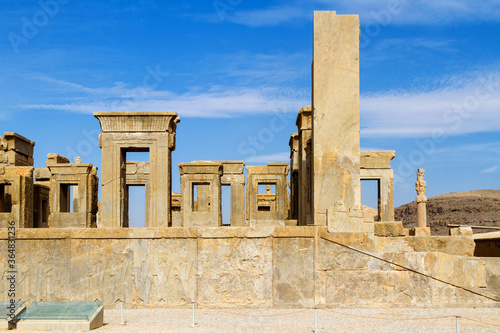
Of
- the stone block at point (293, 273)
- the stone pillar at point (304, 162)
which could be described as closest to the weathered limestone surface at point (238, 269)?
the stone block at point (293, 273)

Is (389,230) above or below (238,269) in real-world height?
above

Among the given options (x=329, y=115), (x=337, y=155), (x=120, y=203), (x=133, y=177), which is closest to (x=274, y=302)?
(x=337, y=155)

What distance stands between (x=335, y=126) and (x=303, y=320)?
3630mm

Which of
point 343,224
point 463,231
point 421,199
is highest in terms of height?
point 421,199

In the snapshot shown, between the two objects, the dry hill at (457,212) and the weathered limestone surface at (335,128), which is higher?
the weathered limestone surface at (335,128)

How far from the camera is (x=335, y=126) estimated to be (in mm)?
9398

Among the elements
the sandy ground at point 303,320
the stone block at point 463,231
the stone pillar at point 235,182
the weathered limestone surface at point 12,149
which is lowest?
the sandy ground at point 303,320

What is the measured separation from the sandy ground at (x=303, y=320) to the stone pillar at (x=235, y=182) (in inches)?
Result: 479

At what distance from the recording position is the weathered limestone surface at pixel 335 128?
30.7ft

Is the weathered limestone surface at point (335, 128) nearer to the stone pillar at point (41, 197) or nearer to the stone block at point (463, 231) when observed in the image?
the stone block at point (463, 231)

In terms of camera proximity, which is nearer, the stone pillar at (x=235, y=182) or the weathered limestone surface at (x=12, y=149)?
the weathered limestone surface at (x=12, y=149)

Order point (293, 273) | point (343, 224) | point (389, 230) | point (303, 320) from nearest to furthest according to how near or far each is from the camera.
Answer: point (303, 320)
point (293, 273)
point (343, 224)
point (389, 230)

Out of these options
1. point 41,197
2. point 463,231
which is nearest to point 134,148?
point 463,231

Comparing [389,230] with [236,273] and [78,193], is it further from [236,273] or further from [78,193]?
[78,193]
